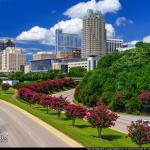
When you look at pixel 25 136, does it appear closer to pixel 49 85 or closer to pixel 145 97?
pixel 145 97

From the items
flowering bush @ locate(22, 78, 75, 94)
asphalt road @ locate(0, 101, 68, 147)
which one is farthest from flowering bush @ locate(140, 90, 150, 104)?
asphalt road @ locate(0, 101, 68, 147)

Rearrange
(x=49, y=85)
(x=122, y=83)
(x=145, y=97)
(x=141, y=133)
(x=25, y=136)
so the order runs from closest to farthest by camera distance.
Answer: (x=25, y=136), (x=141, y=133), (x=145, y=97), (x=122, y=83), (x=49, y=85)

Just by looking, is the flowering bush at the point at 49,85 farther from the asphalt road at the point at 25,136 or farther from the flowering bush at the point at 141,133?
the flowering bush at the point at 141,133

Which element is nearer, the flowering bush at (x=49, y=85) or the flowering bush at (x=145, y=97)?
the flowering bush at (x=145, y=97)

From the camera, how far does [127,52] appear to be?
4262 inches

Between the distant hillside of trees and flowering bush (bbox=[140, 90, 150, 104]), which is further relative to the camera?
the distant hillside of trees

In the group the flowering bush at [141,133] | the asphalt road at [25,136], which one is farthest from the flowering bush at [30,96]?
the flowering bush at [141,133]

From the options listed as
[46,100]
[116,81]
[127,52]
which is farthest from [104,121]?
[127,52]

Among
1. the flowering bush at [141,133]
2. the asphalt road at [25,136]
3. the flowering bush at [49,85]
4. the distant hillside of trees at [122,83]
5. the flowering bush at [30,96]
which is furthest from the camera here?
the flowering bush at [49,85]

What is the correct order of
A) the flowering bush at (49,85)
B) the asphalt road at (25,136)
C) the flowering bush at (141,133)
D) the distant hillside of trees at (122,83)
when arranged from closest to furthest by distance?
the asphalt road at (25,136) → the flowering bush at (141,133) → the distant hillside of trees at (122,83) → the flowering bush at (49,85)

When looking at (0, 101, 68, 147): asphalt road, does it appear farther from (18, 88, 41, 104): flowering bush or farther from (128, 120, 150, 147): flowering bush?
(18, 88, 41, 104): flowering bush

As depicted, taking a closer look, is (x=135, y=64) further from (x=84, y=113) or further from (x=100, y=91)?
(x=84, y=113)

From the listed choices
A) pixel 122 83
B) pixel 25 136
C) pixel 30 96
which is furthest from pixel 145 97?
pixel 25 136

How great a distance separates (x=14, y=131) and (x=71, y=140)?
22.6 feet
